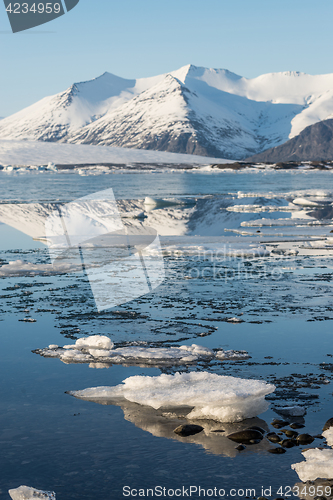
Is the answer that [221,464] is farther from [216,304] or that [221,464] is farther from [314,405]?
[216,304]

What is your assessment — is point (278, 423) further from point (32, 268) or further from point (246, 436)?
point (32, 268)

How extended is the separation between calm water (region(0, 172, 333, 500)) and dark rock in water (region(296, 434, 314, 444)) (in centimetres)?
18

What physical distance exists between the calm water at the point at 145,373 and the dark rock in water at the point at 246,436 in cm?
9

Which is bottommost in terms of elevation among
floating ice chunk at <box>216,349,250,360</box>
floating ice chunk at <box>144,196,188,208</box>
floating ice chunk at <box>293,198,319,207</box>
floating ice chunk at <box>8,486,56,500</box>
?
floating ice chunk at <box>293,198,319,207</box>

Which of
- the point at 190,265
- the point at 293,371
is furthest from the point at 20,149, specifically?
the point at 293,371

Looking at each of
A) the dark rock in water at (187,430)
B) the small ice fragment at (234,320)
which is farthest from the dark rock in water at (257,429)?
the small ice fragment at (234,320)

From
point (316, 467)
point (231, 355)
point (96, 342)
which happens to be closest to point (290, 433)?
point (316, 467)

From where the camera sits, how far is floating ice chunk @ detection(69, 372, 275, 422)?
15.1ft

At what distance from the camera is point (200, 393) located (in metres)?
4.69

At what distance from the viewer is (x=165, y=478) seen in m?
3.69

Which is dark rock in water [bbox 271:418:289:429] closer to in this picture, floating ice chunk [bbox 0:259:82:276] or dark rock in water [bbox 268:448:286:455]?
dark rock in water [bbox 268:448:286:455]

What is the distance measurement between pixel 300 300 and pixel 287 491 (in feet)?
17.0

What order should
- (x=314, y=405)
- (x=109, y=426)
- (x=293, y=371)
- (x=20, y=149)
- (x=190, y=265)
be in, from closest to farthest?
(x=109, y=426), (x=314, y=405), (x=293, y=371), (x=190, y=265), (x=20, y=149)

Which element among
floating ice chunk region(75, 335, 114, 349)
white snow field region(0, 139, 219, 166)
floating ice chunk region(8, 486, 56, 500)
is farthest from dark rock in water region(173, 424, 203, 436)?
white snow field region(0, 139, 219, 166)
